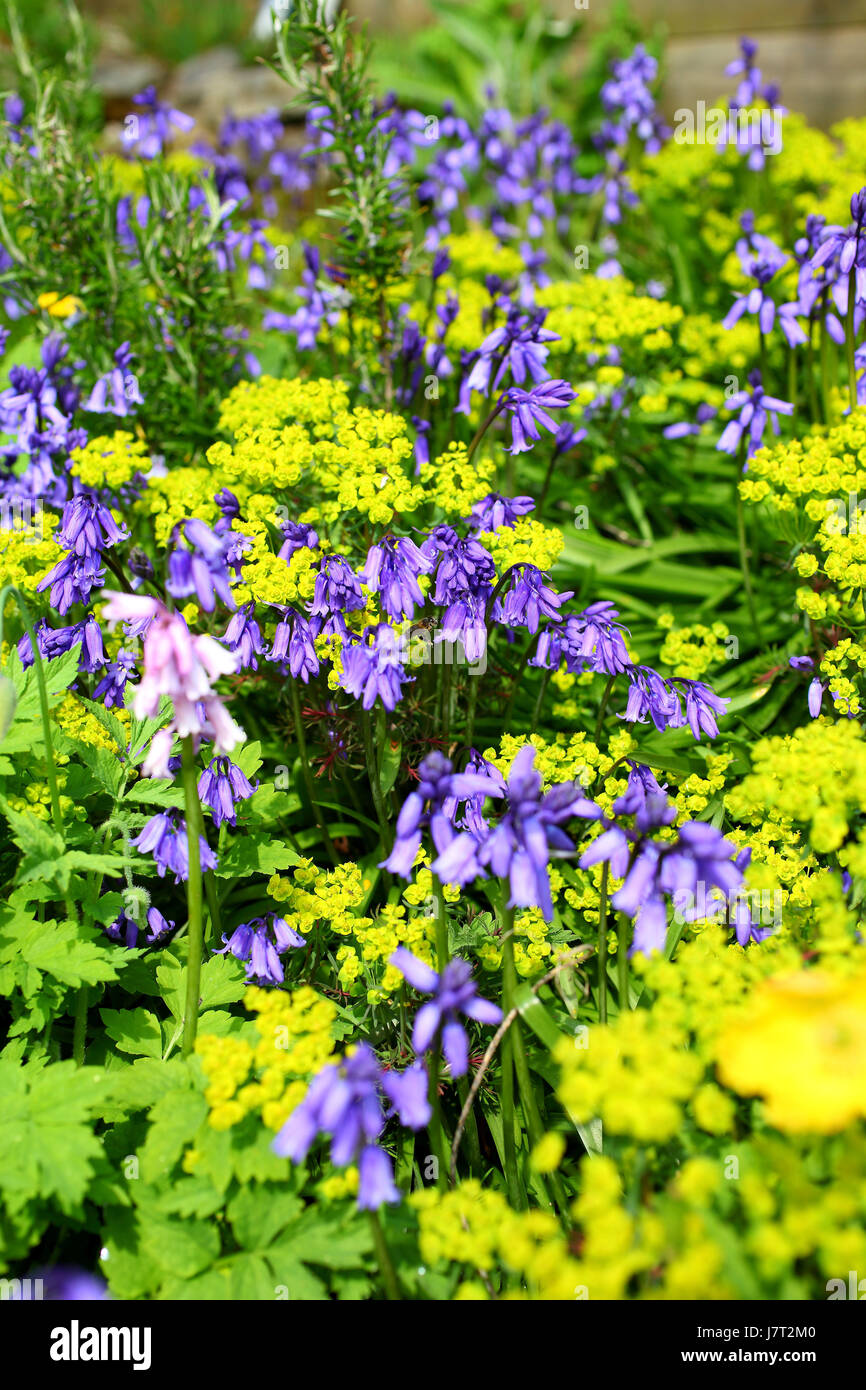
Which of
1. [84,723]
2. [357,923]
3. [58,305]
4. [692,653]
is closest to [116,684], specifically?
[84,723]

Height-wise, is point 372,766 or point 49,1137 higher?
point 372,766

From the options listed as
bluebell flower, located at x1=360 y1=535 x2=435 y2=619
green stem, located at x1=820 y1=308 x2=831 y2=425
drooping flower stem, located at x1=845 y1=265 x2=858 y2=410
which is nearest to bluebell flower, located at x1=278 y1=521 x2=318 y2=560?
bluebell flower, located at x1=360 y1=535 x2=435 y2=619

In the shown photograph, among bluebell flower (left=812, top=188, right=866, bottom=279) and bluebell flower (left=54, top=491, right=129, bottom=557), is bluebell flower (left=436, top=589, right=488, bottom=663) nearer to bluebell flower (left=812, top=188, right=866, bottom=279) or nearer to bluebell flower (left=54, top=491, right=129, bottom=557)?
bluebell flower (left=54, top=491, right=129, bottom=557)

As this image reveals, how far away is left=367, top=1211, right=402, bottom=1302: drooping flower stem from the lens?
1.93 metres

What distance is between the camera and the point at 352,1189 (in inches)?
79.4

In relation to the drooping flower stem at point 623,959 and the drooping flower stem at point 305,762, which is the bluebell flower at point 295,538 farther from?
the drooping flower stem at point 623,959

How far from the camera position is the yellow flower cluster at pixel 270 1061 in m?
2.03

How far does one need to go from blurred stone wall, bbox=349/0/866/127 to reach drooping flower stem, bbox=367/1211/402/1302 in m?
8.38

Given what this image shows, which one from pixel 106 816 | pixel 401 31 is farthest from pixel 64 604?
pixel 401 31

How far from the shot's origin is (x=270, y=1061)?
2080mm

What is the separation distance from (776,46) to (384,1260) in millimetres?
8947

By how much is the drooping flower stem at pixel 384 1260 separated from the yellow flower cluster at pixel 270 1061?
0.88 feet

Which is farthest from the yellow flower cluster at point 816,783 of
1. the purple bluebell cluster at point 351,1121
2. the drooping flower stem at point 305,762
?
the drooping flower stem at point 305,762

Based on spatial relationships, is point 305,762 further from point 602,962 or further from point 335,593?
point 602,962
